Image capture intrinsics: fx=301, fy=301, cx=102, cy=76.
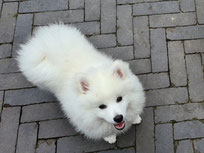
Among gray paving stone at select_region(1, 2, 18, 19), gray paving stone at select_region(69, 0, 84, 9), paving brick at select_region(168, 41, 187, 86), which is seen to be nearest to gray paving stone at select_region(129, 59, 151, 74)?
paving brick at select_region(168, 41, 187, 86)

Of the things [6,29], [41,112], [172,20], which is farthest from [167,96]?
[6,29]

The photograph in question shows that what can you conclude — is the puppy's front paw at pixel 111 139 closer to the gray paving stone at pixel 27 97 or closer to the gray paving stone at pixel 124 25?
the gray paving stone at pixel 27 97

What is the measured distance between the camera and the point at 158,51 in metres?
3.71

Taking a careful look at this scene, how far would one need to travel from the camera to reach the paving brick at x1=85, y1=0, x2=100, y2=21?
4.03m

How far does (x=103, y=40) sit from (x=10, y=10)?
144cm

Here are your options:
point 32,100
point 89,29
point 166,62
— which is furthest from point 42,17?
point 166,62

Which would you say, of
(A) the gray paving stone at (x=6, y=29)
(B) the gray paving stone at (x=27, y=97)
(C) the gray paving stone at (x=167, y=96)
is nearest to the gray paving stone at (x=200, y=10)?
(C) the gray paving stone at (x=167, y=96)

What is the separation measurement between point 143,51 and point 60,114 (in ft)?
4.17

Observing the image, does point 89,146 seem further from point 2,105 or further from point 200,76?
point 200,76

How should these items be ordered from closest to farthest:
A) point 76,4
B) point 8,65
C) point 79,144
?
point 79,144 → point 8,65 → point 76,4

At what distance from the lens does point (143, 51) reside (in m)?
3.73

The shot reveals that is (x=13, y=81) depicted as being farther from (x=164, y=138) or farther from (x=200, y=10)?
(x=200, y=10)

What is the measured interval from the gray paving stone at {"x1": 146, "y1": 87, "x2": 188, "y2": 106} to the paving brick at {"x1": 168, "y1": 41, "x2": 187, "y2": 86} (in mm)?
99

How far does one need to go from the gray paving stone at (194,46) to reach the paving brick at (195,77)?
8 cm
